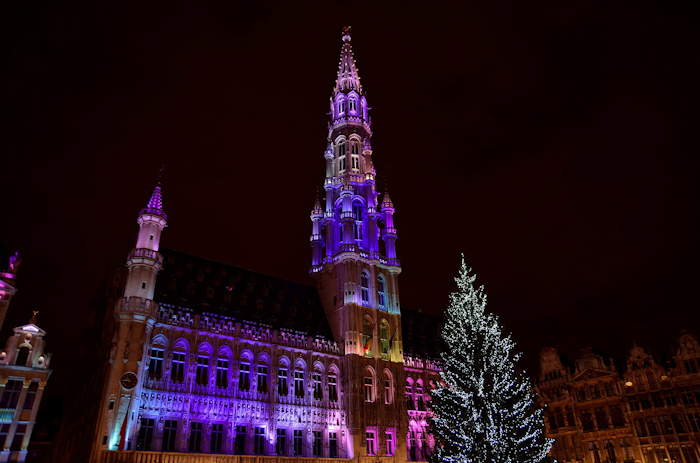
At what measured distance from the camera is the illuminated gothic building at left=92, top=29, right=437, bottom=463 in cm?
3197

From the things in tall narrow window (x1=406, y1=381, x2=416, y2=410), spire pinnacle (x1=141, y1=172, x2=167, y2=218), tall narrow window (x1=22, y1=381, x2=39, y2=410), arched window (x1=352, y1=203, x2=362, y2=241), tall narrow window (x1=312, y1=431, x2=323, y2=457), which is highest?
arched window (x1=352, y1=203, x2=362, y2=241)

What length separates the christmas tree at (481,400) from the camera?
23.1m

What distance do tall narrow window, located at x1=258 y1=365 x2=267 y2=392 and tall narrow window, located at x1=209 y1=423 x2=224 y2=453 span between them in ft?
13.3

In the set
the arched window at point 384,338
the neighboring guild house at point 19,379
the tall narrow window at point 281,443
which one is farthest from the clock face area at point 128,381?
the arched window at point 384,338

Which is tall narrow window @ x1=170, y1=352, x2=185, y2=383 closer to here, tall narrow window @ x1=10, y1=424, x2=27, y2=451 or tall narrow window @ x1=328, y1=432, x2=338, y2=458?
tall narrow window @ x1=10, y1=424, x2=27, y2=451

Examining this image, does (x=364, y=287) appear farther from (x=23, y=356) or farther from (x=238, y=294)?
(x=23, y=356)

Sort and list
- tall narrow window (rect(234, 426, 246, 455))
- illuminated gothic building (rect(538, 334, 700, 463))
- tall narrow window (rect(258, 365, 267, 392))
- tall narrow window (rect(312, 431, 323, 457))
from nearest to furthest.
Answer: tall narrow window (rect(234, 426, 246, 455))
tall narrow window (rect(258, 365, 267, 392))
tall narrow window (rect(312, 431, 323, 457))
illuminated gothic building (rect(538, 334, 700, 463))

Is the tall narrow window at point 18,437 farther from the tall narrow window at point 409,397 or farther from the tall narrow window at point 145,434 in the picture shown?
the tall narrow window at point 409,397

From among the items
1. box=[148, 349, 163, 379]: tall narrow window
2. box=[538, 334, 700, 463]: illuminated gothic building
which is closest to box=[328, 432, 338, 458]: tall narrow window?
box=[148, 349, 163, 379]: tall narrow window

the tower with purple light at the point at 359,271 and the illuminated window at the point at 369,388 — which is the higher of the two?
the tower with purple light at the point at 359,271

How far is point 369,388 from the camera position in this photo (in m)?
42.6

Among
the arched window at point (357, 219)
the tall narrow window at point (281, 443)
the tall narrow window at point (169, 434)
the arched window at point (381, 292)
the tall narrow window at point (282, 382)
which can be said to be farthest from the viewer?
the arched window at point (357, 219)

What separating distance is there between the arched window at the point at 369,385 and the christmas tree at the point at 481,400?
16.6 m

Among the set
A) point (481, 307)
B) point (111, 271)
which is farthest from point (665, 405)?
point (111, 271)
